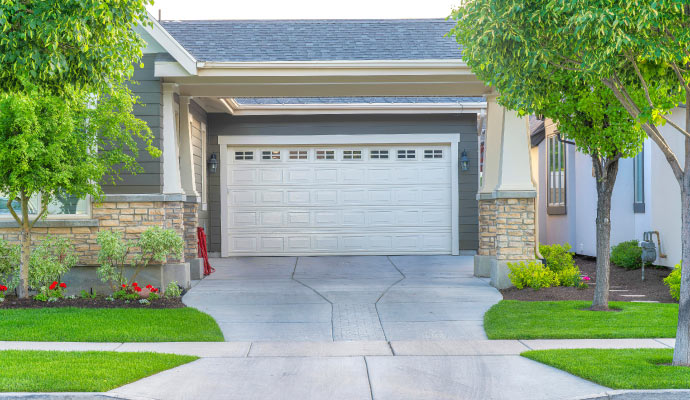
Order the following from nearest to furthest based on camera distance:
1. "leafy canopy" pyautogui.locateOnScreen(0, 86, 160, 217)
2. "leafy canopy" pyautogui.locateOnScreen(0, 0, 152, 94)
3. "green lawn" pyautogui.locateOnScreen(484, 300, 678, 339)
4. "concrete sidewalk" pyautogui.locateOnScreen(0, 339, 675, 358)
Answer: "leafy canopy" pyautogui.locateOnScreen(0, 0, 152, 94) < "concrete sidewalk" pyautogui.locateOnScreen(0, 339, 675, 358) < "green lawn" pyautogui.locateOnScreen(484, 300, 678, 339) < "leafy canopy" pyautogui.locateOnScreen(0, 86, 160, 217)

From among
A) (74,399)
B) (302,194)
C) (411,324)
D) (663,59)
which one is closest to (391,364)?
(411,324)

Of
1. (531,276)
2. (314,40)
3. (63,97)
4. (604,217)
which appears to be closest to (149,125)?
(63,97)

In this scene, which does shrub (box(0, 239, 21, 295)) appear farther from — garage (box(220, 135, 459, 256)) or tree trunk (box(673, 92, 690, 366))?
tree trunk (box(673, 92, 690, 366))

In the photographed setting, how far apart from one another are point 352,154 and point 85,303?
317 inches

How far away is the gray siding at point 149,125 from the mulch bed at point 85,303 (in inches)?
73.8

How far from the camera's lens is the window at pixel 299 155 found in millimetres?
16125

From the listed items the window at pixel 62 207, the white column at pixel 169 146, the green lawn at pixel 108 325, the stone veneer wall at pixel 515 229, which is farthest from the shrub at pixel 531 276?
the window at pixel 62 207

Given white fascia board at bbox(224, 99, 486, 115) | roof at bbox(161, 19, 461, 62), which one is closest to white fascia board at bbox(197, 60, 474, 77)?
roof at bbox(161, 19, 461, 62)

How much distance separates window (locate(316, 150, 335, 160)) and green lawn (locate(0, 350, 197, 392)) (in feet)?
32.0

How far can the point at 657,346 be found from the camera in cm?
719

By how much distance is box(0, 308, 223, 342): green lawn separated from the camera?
25.3 ft

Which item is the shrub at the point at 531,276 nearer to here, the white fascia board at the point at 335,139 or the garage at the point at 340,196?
the garage at the point at 340,196

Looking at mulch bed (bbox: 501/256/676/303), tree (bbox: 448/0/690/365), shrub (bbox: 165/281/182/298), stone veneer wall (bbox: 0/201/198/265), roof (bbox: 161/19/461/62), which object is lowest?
mulch bed (bbox: 501/256/676/303)

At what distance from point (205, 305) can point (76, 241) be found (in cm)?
Result: 250
